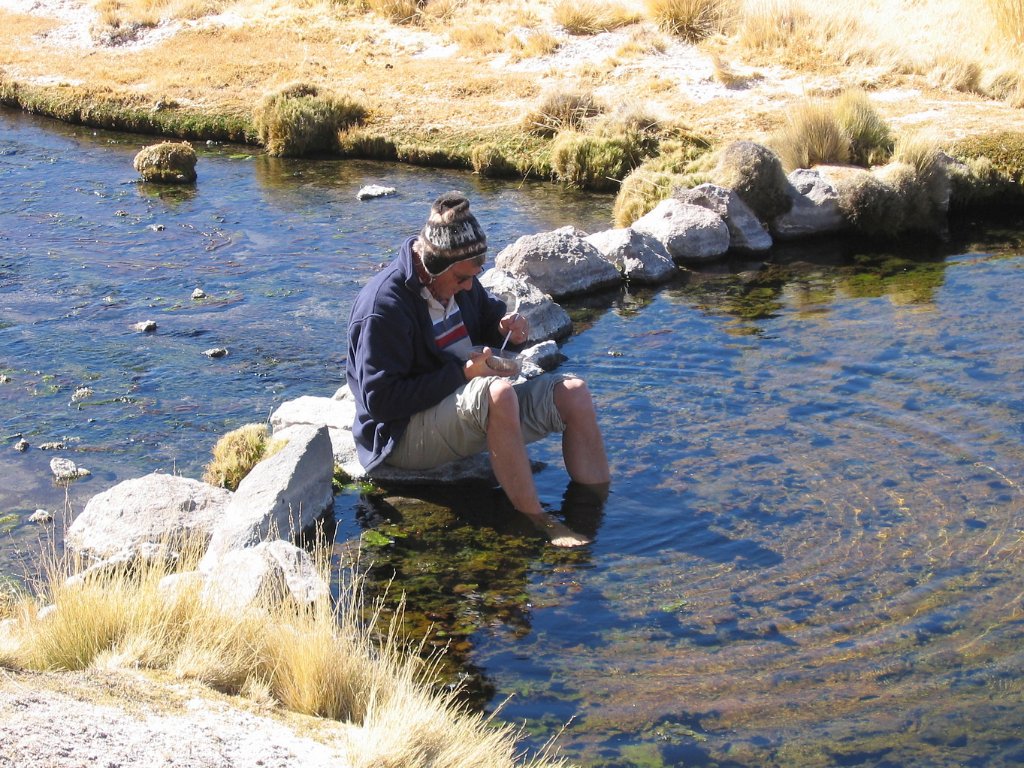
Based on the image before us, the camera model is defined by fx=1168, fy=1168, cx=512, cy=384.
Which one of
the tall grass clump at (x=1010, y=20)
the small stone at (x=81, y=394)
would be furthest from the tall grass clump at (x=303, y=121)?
the tall grass clump at (x=1010, y=20)

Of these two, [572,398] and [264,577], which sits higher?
[572,398]

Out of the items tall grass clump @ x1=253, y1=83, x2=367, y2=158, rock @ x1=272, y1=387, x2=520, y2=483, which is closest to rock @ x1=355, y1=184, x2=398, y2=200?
tall grass clump @ x1=253, y1=83, x2=367, y2=158

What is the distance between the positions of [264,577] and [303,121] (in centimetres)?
1419

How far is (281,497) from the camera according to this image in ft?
22.1

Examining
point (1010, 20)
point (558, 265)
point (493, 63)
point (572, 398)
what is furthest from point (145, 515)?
point (493, 63)

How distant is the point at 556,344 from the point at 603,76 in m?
11.3

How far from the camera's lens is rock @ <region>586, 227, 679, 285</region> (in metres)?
12.0

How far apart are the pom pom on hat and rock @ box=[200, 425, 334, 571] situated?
1403 millimetres

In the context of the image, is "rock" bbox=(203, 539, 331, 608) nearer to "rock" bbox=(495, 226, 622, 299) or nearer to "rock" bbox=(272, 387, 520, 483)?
"rock" bbox=(272, 387, 520, 483)

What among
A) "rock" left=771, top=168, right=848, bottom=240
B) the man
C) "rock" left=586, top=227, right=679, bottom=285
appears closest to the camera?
the man

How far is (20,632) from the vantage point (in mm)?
4746

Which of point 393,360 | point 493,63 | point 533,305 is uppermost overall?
point 493,63

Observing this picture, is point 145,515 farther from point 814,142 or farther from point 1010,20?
point 1010,20

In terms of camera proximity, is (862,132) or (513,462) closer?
(513,462)
